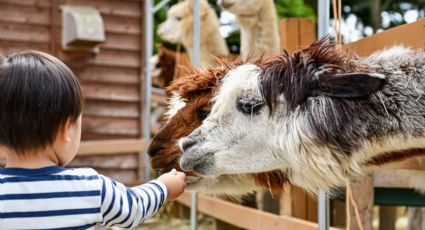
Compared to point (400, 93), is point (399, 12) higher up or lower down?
→ higher up

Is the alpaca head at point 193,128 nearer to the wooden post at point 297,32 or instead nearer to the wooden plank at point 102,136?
the wooden post at point 297,32

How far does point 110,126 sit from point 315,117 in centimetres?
652

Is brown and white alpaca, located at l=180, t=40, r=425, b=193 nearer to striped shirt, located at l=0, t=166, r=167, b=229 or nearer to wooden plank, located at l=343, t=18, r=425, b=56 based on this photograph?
wooden plank, located at l=343, t=18, r=425, b=56

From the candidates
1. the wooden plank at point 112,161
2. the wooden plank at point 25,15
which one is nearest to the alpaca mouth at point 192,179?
the wooden plank at point 112,161

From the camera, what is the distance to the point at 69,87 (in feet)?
5.76

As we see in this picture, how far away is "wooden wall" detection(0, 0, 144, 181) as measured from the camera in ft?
25.7

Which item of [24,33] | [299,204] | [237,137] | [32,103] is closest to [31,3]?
[24,33]

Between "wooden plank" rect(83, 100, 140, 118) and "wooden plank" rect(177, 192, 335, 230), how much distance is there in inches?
150

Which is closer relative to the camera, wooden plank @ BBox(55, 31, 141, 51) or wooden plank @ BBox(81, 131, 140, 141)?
wooden plank @ BBox(81, 131, 140, 141)

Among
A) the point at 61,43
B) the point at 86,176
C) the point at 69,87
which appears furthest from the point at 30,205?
the point at 61,43

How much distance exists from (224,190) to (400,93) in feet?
3.00

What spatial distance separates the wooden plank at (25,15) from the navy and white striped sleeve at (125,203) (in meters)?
6.37

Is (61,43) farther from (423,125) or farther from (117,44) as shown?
(423,125)

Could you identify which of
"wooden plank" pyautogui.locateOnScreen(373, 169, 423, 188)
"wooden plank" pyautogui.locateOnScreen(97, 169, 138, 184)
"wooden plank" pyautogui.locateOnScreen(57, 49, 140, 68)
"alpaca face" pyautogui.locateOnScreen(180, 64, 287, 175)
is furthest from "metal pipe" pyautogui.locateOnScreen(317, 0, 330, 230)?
"wooden plank" pyautogui.locateOnScreen(97, 169, 138, 184)
